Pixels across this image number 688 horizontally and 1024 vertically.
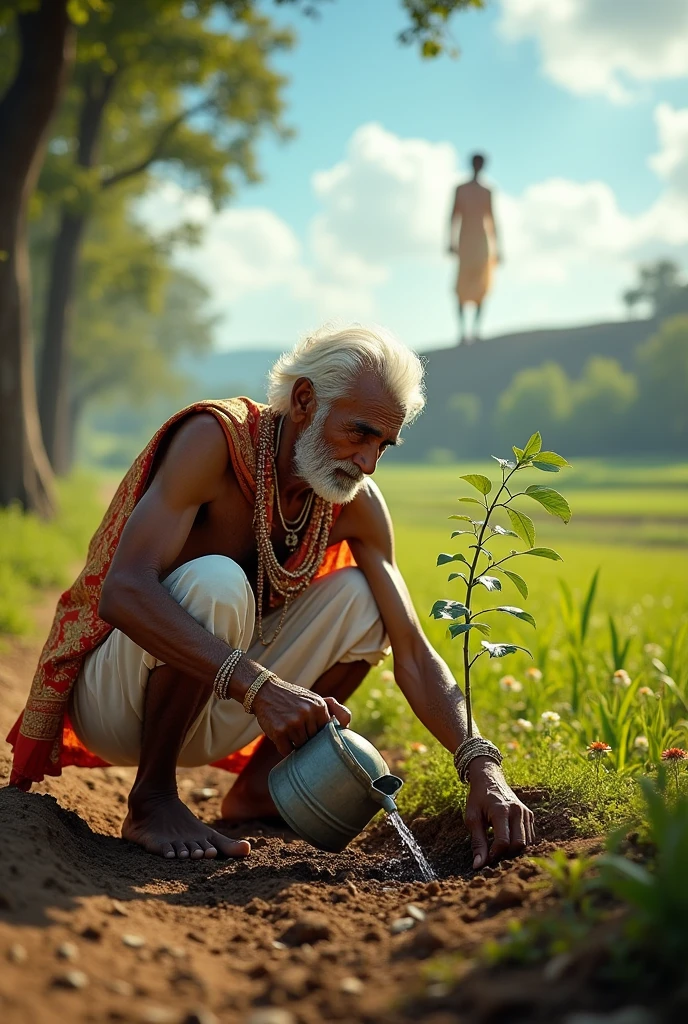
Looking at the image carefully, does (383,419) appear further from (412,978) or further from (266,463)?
(412,978)

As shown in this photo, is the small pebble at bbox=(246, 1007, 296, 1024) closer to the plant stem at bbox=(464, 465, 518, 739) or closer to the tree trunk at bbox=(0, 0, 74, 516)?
the plant stem at bbox=(464, 465, 518, 739)

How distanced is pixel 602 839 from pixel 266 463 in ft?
5.08

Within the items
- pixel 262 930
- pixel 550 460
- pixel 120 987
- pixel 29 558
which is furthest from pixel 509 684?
pixel 29 558

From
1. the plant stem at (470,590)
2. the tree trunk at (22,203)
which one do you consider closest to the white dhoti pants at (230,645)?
the plant stem at (470,590)

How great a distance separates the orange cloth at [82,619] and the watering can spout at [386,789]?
Result: 1.09 meters

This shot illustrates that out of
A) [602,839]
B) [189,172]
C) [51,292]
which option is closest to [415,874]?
[602,839]

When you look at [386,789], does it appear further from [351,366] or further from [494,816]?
[351,366]

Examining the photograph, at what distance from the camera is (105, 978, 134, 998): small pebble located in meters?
1.77

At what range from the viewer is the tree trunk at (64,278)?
16.6 metres

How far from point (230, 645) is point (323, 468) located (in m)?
0.63

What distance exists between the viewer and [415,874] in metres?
2.96

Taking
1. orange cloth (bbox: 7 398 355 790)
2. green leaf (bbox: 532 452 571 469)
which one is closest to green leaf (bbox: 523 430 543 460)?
green leaf (bbox: 532 452 571 469)

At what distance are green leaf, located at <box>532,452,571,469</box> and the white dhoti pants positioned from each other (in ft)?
2.74

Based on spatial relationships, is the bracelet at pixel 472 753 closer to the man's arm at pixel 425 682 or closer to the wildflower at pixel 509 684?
the man's arm at pixel 425 682
